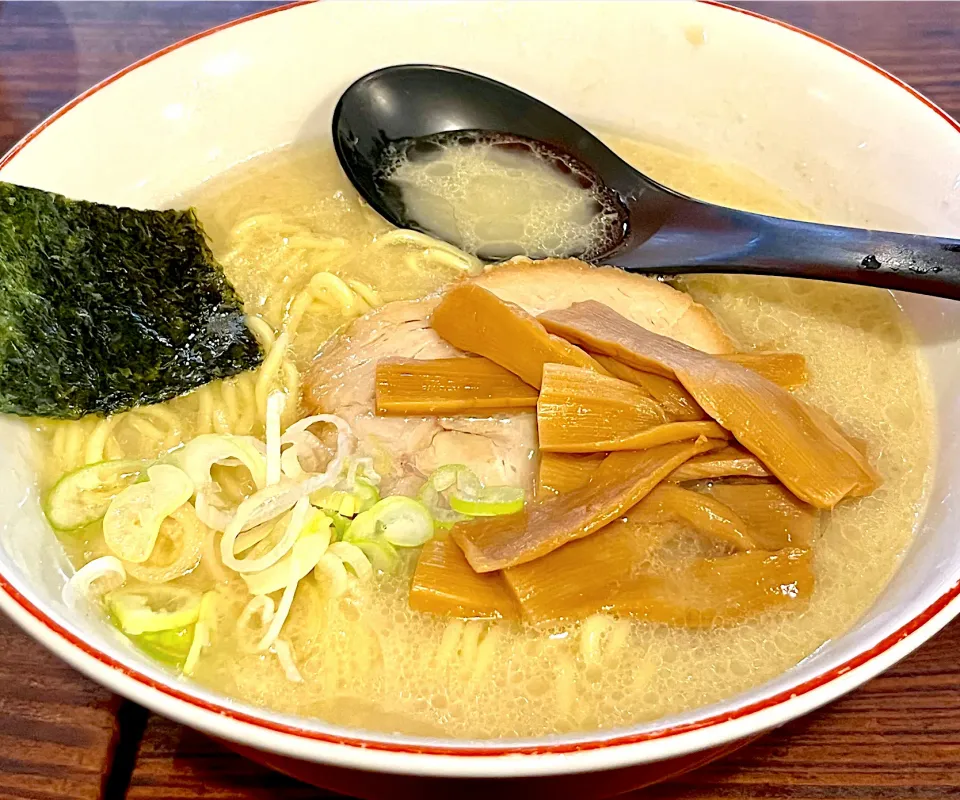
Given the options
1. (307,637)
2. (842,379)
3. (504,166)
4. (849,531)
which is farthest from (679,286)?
(307,637)

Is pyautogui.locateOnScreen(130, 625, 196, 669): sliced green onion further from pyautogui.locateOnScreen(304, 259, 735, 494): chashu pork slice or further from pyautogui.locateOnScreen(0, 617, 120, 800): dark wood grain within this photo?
pyautogui.locateOnScreen(304, 259, 735, 494): chashu pork slice

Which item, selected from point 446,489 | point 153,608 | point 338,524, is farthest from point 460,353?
point 153,608

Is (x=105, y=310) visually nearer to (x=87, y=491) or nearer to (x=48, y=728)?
(x=87, y=491)

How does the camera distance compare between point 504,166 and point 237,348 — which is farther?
point 504,166

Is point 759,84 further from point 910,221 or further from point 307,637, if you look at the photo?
point 307,637

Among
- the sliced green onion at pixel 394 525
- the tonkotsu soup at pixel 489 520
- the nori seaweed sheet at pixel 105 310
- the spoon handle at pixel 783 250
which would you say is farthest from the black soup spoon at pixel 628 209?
the sliced green onion at pixel 394 525
